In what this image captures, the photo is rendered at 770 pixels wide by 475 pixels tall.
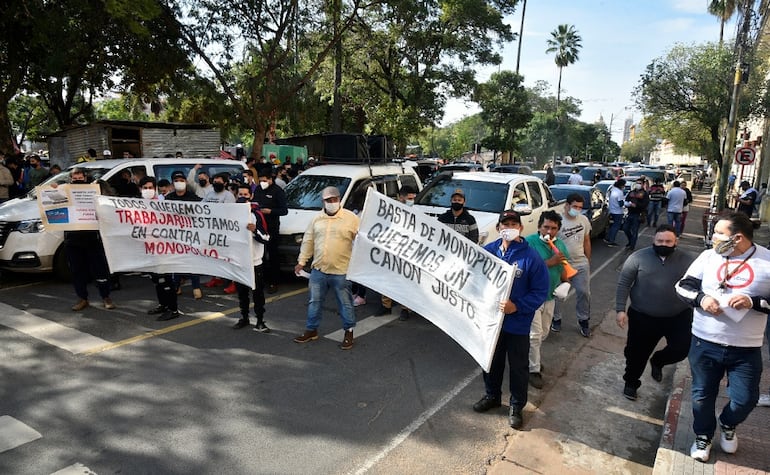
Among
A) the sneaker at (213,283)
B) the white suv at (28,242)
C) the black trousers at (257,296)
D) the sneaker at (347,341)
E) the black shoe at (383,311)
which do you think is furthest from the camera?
the sneaker at (213,283)

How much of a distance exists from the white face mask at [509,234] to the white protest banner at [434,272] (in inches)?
8.5

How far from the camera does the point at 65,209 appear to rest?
6.30 metres

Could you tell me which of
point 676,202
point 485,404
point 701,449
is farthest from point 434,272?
point 676,202

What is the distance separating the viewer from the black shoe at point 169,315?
629 centimetres

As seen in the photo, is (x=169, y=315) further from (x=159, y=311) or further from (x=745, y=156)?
(x=745, y=156)

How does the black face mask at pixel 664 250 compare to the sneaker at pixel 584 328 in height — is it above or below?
above

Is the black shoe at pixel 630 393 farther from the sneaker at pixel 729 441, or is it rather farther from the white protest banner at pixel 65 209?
the white protest banner at pixel 65 209

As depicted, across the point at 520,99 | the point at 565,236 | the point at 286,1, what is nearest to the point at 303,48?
the point at 286,1

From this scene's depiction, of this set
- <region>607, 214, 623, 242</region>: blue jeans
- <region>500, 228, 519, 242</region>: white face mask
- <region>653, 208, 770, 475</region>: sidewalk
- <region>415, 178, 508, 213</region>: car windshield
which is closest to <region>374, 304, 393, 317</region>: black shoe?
<region>415, 178, 508, 213</region>: car windshield

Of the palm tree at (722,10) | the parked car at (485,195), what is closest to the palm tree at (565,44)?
the palm tree at (722,10)

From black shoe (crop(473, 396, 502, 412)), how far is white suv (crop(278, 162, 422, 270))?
4.14m

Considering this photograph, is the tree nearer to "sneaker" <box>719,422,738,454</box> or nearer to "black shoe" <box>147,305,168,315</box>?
"black shoe" <box>147,305,168,315</box>

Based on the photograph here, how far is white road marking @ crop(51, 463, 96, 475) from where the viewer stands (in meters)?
3.37

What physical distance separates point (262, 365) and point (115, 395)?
4.35 feet
